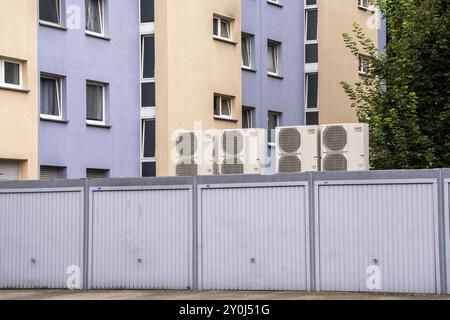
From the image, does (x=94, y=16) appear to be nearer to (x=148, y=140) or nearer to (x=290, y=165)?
(x=148, y=140)

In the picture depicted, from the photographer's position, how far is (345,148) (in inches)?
834

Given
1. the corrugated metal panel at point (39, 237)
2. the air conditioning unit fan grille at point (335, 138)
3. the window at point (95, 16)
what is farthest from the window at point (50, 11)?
the air conditioning unit fan grille at point (335, 138)

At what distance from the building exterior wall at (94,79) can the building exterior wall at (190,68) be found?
830 millimetres

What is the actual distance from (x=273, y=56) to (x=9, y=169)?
14668 mm

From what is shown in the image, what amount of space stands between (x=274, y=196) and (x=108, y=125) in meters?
13.4

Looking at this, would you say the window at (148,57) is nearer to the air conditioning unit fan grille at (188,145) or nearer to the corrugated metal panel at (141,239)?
the air conditioning unit fan grille at (188,145)

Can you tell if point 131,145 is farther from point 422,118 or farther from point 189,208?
point 189,208

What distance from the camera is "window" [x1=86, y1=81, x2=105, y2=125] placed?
3291 centimetres

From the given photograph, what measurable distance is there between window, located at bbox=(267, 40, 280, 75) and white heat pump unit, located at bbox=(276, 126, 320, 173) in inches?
767

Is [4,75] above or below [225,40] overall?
below

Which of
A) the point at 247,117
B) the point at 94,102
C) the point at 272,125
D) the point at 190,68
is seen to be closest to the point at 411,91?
the point at 190,68

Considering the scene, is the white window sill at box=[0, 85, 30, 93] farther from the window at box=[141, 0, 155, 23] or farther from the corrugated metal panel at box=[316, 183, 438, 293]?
the corrugated metal panel at box=[316, 183, 438, 293]

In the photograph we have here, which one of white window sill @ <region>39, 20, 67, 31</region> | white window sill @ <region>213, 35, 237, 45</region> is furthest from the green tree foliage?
white window sill @ <region>39, 20, 67, 31</region>
